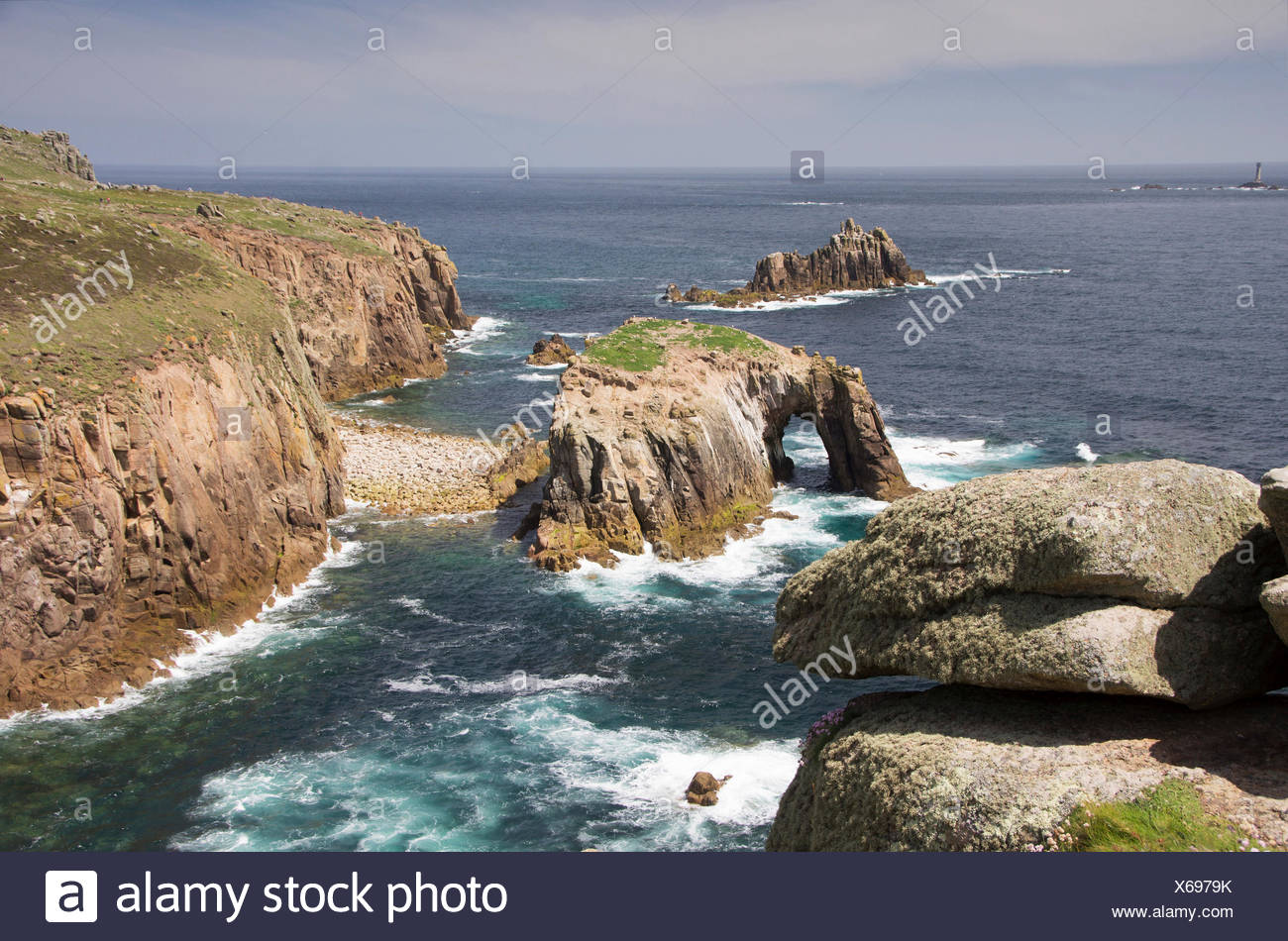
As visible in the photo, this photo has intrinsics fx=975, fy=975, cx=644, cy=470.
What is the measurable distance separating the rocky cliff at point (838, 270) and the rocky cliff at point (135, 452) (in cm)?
9716

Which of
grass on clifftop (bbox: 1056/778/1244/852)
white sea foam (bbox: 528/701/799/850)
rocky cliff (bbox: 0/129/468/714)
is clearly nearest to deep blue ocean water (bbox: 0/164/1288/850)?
white sea foam (bbox: 528/701/799/850)

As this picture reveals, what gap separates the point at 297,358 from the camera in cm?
5750

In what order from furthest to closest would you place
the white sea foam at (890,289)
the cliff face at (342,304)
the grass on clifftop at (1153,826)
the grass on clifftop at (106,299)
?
the white sea foam at (890,289) → the cliff face at (342,304) → the grass on clifftop at (106,299) → the grass on clifftop at (1153,826)

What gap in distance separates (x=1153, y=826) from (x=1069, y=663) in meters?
2.72

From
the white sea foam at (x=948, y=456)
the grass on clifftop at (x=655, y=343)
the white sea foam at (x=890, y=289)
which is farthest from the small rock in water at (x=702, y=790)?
the white sea foam at (x=890, y=289)

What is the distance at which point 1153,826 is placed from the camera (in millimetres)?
14195

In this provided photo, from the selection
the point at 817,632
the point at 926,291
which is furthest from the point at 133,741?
the point at 926,291

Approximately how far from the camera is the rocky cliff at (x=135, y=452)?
37.7 metres

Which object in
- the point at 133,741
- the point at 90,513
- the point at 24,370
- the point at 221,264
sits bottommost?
the point at 133,741

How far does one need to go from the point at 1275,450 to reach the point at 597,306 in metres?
88.2

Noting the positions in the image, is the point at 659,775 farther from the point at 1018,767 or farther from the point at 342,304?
the point at 342,304

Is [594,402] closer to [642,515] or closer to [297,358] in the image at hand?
[642,515]

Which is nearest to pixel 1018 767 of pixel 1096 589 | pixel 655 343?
pixel 1096 589

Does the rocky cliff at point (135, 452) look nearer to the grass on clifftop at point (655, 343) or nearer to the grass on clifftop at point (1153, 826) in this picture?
the grass on clifftop at point (655, 343)
